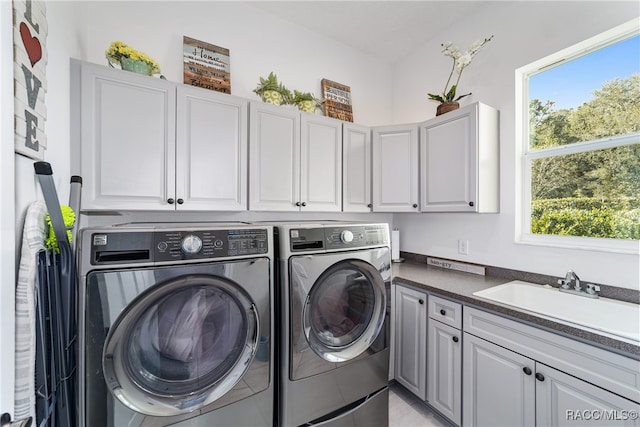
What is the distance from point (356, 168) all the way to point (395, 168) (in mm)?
363

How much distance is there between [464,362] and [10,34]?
2326 millimetres

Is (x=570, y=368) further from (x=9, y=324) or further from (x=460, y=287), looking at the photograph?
(x=9, y=324)

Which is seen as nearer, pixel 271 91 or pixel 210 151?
pixel 210 151

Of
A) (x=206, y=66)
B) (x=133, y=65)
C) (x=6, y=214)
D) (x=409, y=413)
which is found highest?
(x=206, y=66)

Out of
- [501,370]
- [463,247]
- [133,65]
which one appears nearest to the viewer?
[501,370]

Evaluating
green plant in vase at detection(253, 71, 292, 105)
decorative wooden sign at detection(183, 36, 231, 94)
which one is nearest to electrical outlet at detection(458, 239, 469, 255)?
green plant in vase at detection(253, 71, 292, 105)

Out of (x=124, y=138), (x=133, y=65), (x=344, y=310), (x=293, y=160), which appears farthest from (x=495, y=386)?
(x=133, y=65)

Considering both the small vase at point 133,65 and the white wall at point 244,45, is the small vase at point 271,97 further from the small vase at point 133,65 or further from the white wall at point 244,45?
the small vase at point 133,65

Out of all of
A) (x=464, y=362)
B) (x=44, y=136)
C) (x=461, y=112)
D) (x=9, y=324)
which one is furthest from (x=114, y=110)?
(x=464, y=362)

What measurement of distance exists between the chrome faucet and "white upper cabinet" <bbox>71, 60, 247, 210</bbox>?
2111 millimetres

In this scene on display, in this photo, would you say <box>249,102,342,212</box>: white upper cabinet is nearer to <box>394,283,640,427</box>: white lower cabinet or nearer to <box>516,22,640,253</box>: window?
<box>394,283,640,427</box>: white lower cabinet

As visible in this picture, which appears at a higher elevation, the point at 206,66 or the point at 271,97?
the point at 206,66

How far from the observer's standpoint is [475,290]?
1688 millimetres

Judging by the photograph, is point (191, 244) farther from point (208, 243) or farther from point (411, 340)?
Result: point (411, 340)
